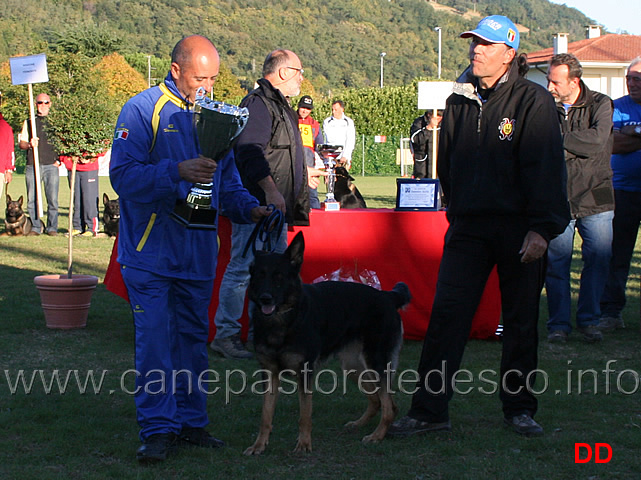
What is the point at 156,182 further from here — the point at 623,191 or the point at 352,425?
the point at 623,191

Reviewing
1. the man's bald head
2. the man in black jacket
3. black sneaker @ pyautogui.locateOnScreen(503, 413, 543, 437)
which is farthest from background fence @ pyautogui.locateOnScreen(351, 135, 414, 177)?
the man's bald head

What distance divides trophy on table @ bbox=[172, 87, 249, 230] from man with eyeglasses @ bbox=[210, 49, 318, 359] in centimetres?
152

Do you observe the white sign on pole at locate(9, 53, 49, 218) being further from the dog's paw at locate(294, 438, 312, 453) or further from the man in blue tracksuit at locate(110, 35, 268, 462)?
the dog's paw at locate(294, 438, 312, 453)

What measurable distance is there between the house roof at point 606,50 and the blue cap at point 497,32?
1861 inches

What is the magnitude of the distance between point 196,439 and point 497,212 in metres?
2.02

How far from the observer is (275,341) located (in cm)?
392

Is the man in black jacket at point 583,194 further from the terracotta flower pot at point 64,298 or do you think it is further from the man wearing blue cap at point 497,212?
the terracotta flower pot at point 64,298

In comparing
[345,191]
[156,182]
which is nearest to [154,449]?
[156,182]

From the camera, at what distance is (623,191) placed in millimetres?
6887

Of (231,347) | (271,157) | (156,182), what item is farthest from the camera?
(231,347)

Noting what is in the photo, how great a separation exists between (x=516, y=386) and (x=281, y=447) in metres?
1.38

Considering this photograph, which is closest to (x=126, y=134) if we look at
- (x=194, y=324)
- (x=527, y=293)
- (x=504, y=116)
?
(x=194, y=324)

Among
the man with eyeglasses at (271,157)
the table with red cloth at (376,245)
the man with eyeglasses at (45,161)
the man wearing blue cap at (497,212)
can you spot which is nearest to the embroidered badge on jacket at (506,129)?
the man wearing blue cap at (497,212)

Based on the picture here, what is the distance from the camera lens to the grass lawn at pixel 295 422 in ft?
12.3
